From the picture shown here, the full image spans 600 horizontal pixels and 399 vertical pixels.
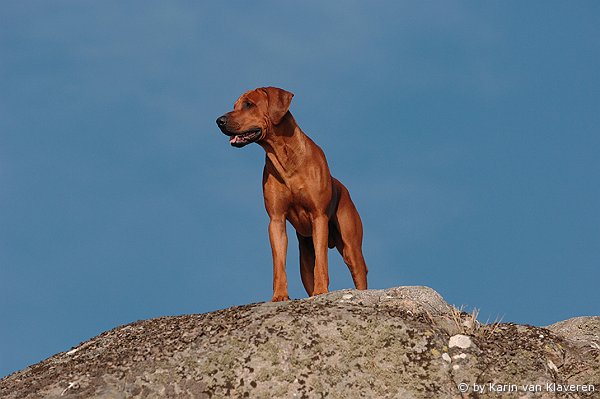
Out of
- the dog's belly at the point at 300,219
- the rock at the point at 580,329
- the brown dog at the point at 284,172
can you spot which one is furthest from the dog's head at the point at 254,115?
the rock at the point at 580,329

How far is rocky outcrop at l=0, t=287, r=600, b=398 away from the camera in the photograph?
29.7 feet

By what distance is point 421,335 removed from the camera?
9.62m

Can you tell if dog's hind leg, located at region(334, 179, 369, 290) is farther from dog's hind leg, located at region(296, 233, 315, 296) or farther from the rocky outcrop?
the rocky outcrop

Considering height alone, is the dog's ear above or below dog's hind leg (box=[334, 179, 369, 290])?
above

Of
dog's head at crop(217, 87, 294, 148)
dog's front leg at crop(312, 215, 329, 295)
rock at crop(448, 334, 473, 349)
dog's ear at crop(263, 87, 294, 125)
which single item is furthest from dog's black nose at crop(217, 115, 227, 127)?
rock at crop(448, 334, 473, 349)

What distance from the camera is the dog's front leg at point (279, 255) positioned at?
37.7ft

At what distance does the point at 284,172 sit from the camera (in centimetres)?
1184

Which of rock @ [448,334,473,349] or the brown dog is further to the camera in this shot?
the brown dog

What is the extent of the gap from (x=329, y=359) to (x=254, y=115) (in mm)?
3581

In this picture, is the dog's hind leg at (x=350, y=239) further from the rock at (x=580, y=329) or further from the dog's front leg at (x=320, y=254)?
the rock at (x=580, y=329)

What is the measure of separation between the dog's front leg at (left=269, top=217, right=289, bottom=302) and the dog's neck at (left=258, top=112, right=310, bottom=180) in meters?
0.62

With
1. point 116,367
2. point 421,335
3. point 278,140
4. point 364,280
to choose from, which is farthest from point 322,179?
point 116,367

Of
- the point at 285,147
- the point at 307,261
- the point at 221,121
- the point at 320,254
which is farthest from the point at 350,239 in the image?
the point at 221,121

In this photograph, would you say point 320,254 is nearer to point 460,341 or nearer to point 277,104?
point 277,104
